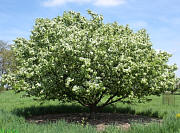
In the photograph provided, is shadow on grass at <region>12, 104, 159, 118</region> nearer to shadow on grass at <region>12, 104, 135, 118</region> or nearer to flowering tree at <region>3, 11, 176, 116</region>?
shadow on grass at <region>12, 104, 135, 118</region>

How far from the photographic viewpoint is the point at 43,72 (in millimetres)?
10852

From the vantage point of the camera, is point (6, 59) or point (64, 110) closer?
point (64, 110)

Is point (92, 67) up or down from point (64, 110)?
up

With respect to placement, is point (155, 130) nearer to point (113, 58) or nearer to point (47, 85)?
point (113, 58)

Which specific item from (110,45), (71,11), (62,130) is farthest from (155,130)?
(71,11)

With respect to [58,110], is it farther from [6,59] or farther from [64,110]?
[6,59]

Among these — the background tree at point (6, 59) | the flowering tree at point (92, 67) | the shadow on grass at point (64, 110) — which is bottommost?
the shadow on grass at point (64, 110)

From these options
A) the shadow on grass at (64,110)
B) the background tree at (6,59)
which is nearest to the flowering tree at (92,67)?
the shadow on grass at (64,110)

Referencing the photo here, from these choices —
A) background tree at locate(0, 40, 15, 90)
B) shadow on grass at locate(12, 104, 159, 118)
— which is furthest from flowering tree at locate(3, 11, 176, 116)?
background tree at locate(0, 40, 15, 90)

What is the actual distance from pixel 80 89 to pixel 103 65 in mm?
1524

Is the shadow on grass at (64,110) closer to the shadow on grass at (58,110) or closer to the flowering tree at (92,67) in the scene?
the shadow on grass at (58,110)

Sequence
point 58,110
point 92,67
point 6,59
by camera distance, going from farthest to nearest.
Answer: point 6,59 < point 58,110 < point 92,67

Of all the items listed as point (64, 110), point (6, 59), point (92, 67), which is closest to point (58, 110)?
point (64, 110)

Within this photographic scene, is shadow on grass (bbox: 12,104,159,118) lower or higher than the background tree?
lower
